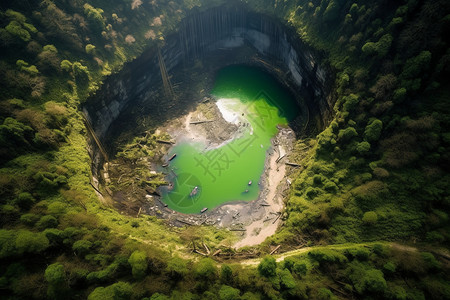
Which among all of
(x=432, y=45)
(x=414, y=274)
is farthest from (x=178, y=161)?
(x=432, y=45)

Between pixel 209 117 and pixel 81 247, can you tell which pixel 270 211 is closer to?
pixel 209 117

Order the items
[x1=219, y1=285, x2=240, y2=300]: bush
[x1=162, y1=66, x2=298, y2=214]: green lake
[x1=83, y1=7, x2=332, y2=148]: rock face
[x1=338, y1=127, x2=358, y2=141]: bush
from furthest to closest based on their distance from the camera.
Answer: [x1=83, y1=7, x2=332, y2=148]: rock face → [x1=162, y1=66, x2=298, y2=214]: green lake → [x1=338, y1=127, x2=358, y2=141]: bush → [x1=219, y1=285, x2=240, y2=300]: bush

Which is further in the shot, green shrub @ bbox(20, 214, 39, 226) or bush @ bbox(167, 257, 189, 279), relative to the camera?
green shrub @ bbox(20, 214, 39, 226)

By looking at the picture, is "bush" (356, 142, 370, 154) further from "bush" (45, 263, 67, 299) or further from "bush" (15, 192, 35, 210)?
"bush" (15, 192, 35, 210)

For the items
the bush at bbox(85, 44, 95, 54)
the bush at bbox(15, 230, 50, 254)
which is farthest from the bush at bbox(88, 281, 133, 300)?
the bush at bbox(85, 44, 95, 54)

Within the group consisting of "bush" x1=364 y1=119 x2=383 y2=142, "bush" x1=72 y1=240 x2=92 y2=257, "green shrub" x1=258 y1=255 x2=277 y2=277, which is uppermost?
"bush" x1=364 y1=119 x2=383 y2=142

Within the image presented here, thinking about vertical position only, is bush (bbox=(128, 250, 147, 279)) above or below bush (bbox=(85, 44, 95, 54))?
below

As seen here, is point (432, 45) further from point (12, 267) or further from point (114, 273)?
point (12, 267)

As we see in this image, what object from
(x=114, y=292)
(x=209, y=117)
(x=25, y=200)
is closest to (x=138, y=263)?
(x=114, y=292)
